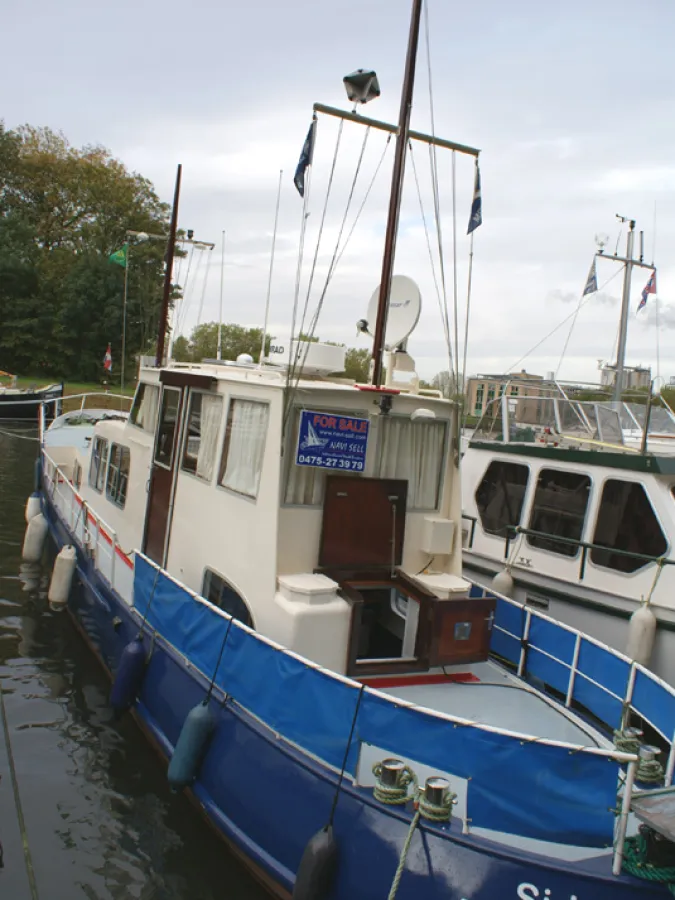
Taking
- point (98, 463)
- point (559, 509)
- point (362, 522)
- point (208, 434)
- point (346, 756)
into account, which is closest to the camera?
point (346, 756)

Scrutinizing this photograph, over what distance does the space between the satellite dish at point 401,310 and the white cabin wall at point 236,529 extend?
1.63 metres

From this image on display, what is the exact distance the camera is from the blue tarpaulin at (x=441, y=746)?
12.8 feet

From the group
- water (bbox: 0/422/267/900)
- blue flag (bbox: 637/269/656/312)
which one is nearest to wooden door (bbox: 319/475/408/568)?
water (bbox: 0/422/267/900)

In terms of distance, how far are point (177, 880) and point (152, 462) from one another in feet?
14.0

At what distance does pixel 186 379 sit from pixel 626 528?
6.11 m

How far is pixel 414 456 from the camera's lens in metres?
7.11

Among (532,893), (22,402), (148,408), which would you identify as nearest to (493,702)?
(532,893)

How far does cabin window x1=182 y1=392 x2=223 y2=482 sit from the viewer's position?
7094 mm

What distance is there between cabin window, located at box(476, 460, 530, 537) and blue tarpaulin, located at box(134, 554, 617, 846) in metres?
6.53

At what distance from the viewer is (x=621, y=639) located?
357 inches

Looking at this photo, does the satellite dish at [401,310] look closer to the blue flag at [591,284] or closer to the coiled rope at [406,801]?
the coiled rope at [406,801]

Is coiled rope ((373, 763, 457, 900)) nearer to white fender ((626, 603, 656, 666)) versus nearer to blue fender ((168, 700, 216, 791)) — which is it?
blue fender ((168, 700, 216, 791))

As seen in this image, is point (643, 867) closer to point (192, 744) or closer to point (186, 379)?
point (192, 744)

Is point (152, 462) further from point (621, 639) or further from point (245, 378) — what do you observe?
point (621, 639)
